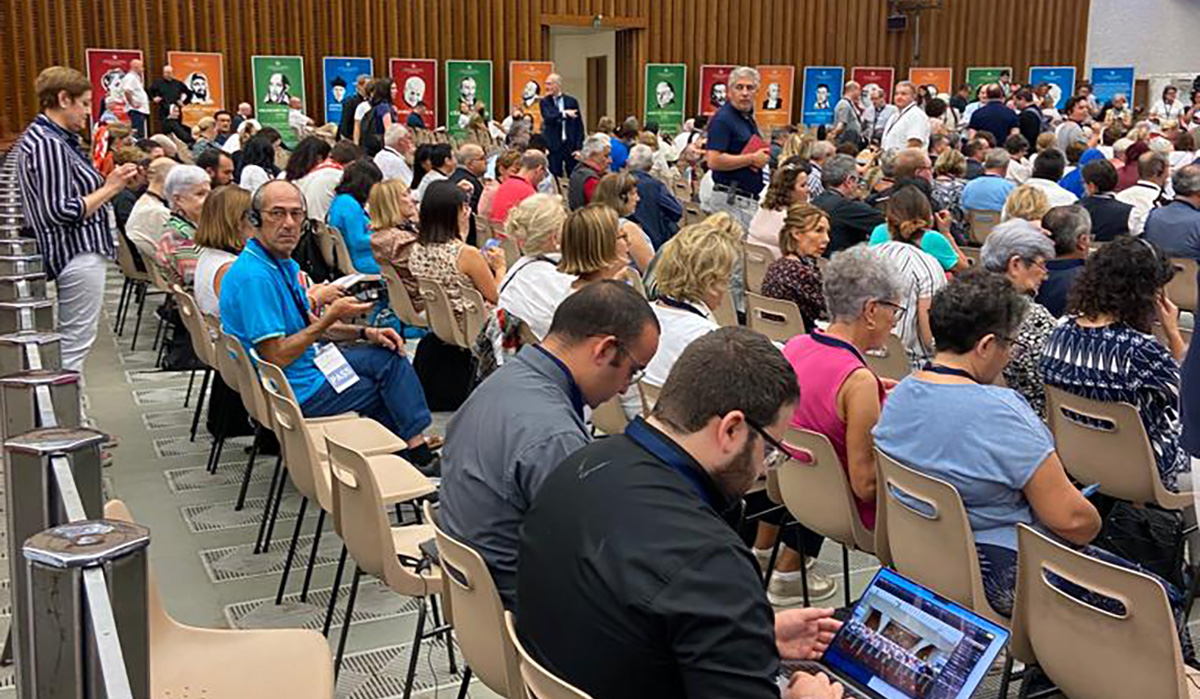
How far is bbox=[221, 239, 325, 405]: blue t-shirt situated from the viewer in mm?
4574

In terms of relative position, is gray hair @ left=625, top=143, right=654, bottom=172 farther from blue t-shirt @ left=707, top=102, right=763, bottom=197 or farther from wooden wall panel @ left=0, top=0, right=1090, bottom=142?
wooden wall panel @ left=0, top=0, right=1090, bottom=142

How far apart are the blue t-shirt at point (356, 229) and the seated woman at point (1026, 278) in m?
4.10

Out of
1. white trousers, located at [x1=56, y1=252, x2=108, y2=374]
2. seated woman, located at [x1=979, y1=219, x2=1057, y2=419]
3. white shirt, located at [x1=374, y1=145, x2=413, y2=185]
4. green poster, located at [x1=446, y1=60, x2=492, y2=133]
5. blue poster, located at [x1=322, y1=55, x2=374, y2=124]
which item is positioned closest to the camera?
seated woman, located at [x1=979, y1=219, x2=1057, y2=419]

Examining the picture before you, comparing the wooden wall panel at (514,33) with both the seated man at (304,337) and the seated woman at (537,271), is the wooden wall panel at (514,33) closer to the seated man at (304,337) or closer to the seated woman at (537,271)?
the seated man at (304,337)

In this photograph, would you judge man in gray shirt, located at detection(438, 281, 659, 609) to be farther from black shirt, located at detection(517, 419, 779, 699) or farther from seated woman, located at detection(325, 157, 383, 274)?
seated woman, located at detection(325, 157, 383, 274)

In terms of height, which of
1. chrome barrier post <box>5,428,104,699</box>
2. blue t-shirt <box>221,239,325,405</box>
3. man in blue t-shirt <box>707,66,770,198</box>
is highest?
man in blue t-shirt <box>707,66,770,198</box>

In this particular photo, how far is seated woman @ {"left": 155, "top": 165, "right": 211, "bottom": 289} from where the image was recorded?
20.7 feet

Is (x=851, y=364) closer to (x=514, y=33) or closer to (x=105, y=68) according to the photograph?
(x=105, y=68)

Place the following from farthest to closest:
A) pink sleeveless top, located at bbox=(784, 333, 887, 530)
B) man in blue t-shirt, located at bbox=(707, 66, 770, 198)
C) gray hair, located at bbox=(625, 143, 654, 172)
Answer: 1. gray hair, located at bbox=(625, 143, 654, 172)
2. man in blue t-shirt, located at bbox=(707, 66, 770, 198)
3. pink sleeveless top, located at bbox=(784, 333, 887, 530)

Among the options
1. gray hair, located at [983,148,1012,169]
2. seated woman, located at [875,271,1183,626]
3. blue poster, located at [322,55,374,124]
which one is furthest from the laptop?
blue poster, located at [322,55,374,124]

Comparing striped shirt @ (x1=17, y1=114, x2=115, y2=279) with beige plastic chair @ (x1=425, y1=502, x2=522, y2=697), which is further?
striped shirt @ (x1=17, y1=114, x2=115, y2=279)

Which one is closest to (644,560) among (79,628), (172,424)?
(79,628)

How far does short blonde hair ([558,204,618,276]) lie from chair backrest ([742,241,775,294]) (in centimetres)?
258

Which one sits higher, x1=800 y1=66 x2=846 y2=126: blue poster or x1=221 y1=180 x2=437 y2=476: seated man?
x1=800 y1=66 x2=846 y2=126: blue poster
